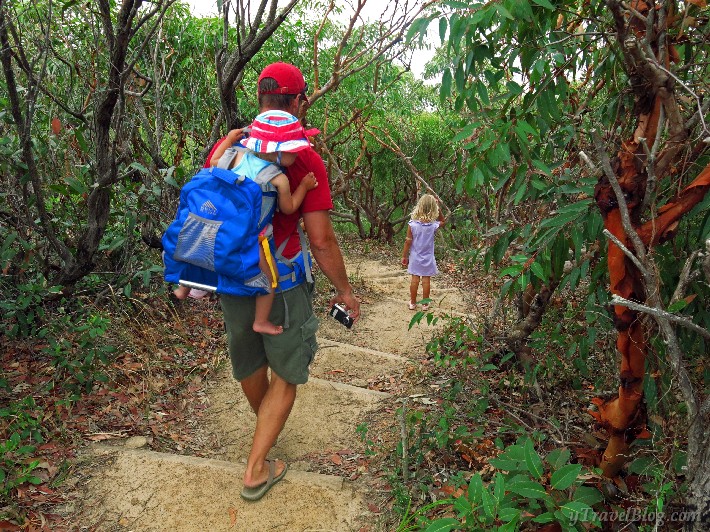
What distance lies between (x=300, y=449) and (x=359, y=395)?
2.29 ft

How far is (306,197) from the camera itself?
2.49 metres

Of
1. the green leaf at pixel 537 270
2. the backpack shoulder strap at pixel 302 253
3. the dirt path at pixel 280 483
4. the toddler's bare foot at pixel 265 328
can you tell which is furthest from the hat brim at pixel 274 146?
the dirt path at pixel 280 483

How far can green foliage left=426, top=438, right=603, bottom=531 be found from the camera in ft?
6.35

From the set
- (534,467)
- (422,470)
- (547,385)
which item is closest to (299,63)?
(547,385)

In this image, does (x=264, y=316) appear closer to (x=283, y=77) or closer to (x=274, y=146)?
(x=274, y=146)

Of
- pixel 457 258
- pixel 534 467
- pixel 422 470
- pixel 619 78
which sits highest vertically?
pixel 619 78

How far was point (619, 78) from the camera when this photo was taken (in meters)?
3.04

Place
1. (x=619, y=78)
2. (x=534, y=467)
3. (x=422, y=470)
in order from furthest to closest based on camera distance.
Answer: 1. (x=619, y=78)
2. (x=422, y=470)
3. (x=534, y=467)

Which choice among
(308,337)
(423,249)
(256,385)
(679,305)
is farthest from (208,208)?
(423,249)

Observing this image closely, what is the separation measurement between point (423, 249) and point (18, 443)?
467 cm

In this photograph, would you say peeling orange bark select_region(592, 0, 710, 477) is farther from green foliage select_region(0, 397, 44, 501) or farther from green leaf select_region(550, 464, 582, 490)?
green foliage select_region(0, 397, 44, 501)

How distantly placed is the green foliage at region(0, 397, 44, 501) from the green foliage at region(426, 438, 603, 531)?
6.24 ft

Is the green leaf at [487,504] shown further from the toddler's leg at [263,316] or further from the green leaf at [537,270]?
the toddler's leg at [263,316]

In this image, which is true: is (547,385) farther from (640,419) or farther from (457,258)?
(457,258)
